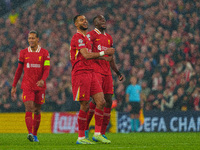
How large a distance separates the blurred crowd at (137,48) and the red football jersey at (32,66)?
22.7ft

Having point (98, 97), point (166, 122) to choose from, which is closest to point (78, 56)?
point (98, 97)

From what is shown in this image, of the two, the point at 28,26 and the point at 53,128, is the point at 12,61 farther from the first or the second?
the point at 53,128

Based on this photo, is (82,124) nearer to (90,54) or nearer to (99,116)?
(99,116)

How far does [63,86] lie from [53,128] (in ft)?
8.06

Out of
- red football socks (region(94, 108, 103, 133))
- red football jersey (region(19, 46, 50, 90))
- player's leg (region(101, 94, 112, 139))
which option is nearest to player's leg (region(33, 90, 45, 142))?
red football jersey (region(19, 46, 50, 90))

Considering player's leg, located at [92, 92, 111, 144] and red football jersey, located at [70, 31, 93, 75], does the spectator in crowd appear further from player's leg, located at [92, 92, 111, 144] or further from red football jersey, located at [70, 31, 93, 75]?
red football jersey, located at [70, 31, 93, 75]

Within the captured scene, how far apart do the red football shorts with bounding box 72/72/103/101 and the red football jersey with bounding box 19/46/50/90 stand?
6.52ft

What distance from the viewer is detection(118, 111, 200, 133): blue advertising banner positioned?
15.5 meters

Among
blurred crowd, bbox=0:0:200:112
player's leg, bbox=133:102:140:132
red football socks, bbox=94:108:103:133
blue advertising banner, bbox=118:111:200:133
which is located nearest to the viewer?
red football socks, bbox=94:108:103:133

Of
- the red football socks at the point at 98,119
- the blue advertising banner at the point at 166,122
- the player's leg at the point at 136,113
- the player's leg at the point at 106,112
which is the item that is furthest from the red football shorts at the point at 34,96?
the blue advertising banner at the point at 166,122

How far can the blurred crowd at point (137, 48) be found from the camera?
1644 centimetres

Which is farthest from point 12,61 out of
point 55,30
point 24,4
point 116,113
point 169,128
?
point 169,128

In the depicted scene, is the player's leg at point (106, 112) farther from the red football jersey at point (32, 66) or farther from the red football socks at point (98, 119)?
the red football jersey at point (32, 66)

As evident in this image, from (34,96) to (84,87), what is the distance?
6.94ft
